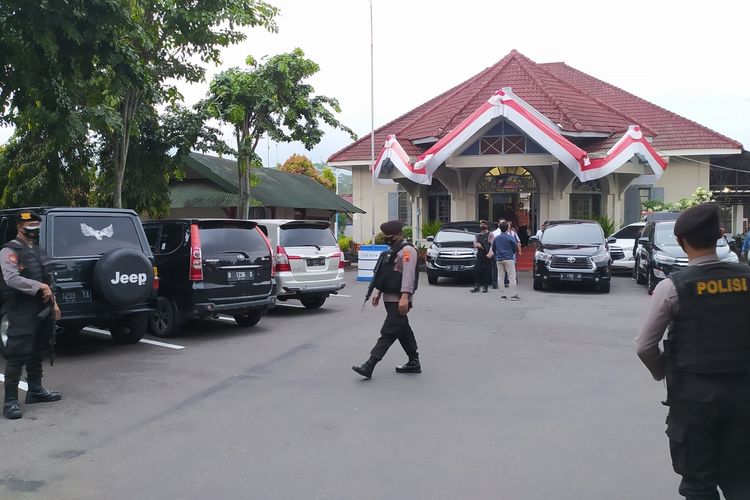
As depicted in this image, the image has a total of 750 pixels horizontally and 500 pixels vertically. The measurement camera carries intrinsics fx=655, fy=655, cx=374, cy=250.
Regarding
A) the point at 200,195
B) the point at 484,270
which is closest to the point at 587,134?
the point at 484,270

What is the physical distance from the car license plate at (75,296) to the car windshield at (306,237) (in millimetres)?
4241

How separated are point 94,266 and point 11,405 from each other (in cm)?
266

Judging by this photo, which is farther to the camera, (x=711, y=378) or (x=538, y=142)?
(x=538, y=142)

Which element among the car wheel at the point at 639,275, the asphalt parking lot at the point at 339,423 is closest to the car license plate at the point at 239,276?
the asphalt parking lot at the point at 339,423

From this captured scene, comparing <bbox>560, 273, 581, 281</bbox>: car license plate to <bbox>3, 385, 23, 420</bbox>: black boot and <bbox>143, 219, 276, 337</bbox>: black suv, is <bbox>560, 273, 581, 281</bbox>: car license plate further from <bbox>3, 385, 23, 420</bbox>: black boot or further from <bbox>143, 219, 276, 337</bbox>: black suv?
<bbox>3, 385, 23, 420</bbox>: black boot

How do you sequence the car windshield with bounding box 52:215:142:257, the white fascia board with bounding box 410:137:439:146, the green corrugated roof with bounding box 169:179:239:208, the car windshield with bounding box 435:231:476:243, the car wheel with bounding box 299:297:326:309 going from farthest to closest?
the white fascia board with bounding box 410:137:439:146 → the green corrugated roof with bounding box 169:179:239:208 → the car windshield with bounding box 435:231:476:243 → the car wheel with bounding box 299:297:326:309 → the car windshield with bounding box 52:215:142:257

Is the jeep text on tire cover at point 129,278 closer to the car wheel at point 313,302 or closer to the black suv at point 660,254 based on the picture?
the car wheel at point 313,302

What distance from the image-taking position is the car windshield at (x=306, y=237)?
1202 cm

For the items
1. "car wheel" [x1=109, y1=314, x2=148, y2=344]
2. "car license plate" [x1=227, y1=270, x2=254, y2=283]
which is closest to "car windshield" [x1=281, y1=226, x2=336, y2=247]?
"car license plate" [x1=227, y1=270, x2=254, y2=283]

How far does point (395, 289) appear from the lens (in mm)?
7312

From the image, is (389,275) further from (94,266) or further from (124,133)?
(124,133)

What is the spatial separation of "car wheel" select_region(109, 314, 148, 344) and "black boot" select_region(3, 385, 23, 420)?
274 centimetres

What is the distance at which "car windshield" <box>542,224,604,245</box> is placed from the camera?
55.8 feet

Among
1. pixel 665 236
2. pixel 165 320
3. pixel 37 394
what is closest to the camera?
pixel 37 394
